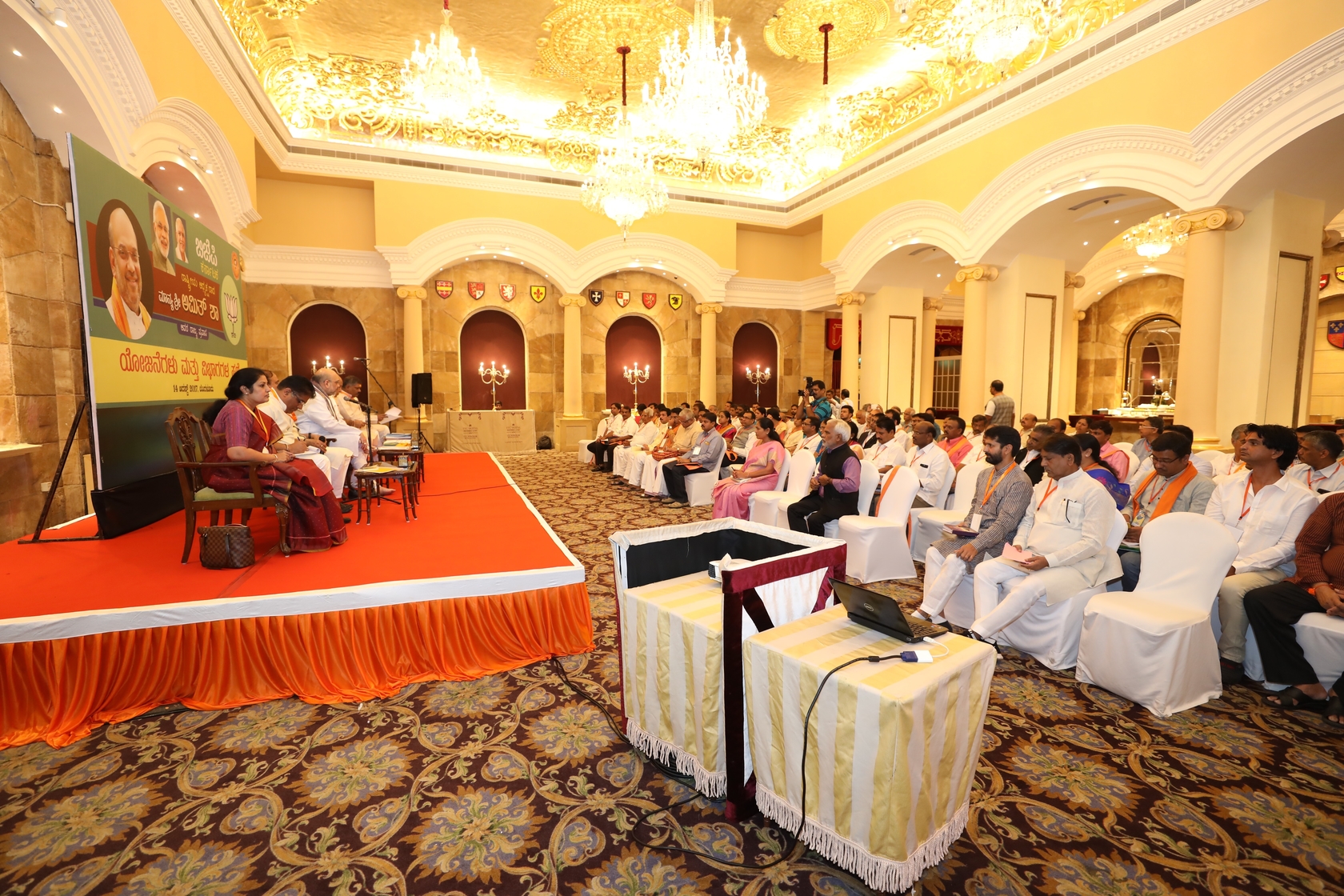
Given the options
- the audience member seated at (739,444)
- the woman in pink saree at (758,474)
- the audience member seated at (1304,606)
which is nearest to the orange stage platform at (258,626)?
the woman in pink saree at (758,474)

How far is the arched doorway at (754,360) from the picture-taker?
51.8 feet

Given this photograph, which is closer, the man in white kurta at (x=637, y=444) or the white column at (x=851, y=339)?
the man in white kurta at (x=637, y=444)

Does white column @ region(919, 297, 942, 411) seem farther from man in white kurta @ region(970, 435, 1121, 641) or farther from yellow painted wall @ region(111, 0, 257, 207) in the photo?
Answer: yellow painted wall @ region(111, 0, 257, 207)

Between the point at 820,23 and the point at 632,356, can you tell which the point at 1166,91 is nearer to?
the point at 820,23

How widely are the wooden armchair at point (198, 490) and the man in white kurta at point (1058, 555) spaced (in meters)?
4.35

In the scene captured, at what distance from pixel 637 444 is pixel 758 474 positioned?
443 centimetres

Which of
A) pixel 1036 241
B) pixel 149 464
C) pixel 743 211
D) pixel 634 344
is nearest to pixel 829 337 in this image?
pixel 743 211

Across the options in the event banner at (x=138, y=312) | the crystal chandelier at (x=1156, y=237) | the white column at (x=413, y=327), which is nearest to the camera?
the event banner at (x=138, y=312)

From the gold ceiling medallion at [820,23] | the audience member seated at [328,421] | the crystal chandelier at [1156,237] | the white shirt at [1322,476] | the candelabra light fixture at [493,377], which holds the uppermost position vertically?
the gold ceiling medallion at [820,23]

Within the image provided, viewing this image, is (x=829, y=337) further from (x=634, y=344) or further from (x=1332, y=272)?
(x=1332, y=272)

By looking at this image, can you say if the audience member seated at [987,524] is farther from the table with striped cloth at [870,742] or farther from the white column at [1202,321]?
the white column at [1202,321]

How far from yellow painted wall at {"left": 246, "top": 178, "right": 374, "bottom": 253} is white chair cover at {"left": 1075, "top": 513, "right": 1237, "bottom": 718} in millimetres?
13645

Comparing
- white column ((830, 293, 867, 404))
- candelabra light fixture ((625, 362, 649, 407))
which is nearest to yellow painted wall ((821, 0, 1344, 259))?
white column ((830, 293, 867, 404))

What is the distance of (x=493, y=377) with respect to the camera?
13.9m
